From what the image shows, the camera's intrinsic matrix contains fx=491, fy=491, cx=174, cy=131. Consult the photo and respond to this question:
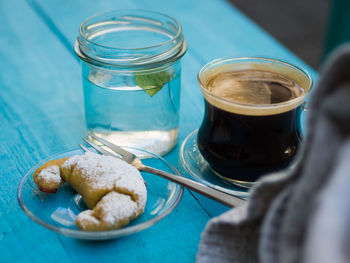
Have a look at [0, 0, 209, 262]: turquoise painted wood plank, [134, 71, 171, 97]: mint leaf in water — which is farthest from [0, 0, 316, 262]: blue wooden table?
[134, 71, 171, 97]: mint leaf in water

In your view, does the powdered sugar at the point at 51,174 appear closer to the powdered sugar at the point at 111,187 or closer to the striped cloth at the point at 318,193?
the powdered sugar at the point at 111,187

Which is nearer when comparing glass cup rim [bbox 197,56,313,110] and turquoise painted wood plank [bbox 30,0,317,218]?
glass cup rim [bbox 197,56,313,110]

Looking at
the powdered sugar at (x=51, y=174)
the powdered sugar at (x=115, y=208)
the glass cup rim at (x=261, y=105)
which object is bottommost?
the powdered sugar at (x=51, y=174)

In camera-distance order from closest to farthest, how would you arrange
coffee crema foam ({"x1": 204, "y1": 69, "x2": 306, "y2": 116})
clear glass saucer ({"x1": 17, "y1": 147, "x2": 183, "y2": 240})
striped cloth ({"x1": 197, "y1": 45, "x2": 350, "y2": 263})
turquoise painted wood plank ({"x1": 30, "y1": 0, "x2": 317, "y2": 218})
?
striped cloth ({"x1": 197, "y1": 45, "x2": 350, "y2": 263}), clear glass saucer ({"x1": 17, "y1": 147, "x2": 183, "y2": 240}), coffee crema foam ({"x1": 204, "y1": 69, "x2": 306, "y2": 116}), turquoise painted wood plank ({"x1": 30, "y1": 0, "x2": 317, "y2": 218})

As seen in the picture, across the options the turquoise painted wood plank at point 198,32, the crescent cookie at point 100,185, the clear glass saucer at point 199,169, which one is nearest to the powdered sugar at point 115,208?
the crescent cookie at point 100,185

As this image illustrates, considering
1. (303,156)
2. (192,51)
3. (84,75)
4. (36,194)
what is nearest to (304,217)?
(303,156)

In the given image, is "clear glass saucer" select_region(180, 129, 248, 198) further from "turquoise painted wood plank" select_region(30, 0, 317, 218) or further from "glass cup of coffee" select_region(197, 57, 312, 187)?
"turquoise painted wood plank" select_region(30, 0, 317, 218)

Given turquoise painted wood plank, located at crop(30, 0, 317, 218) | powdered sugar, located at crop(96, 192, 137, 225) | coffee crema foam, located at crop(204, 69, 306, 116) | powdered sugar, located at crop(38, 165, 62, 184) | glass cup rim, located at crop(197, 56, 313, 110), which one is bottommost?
turquoise painted wood plank, located at crop(30, 0, 317, 218)

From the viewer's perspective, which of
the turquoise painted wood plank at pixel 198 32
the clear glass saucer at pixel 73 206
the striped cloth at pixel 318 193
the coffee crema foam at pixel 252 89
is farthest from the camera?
the turquoise painted wood plank at pixel 198 32
